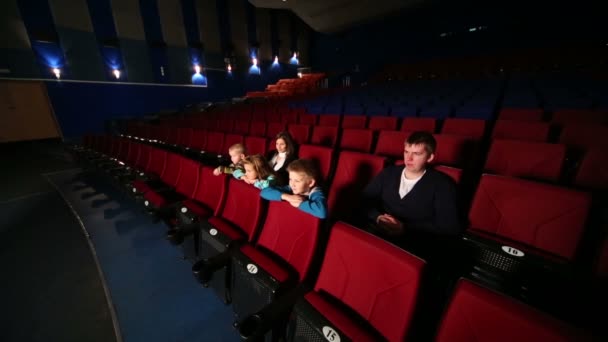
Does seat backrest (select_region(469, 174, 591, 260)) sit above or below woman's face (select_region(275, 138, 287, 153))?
below

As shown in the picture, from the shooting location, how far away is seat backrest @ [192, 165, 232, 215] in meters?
1.21

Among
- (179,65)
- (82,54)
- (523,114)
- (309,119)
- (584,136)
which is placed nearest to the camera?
(584,136)

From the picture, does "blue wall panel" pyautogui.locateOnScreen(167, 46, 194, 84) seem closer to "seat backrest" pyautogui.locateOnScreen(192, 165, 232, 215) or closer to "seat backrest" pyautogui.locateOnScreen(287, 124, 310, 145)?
"seat backrest" pyautogui.locateOnScreen(287, 124, 310, 145)

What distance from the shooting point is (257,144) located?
1.97 meters

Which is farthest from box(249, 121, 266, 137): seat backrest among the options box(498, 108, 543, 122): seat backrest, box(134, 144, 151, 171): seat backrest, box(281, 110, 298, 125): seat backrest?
box(498, 108, 543, 122): seat backrest

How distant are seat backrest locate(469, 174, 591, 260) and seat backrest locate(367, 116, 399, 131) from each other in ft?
3.99

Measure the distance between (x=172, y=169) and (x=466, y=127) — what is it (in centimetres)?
220


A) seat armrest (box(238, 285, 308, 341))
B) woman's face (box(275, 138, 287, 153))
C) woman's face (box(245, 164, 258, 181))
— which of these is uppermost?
woman's face (box(275, 138, 287, 153))

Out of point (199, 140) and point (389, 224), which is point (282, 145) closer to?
point (389, 224)

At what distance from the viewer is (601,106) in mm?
1823

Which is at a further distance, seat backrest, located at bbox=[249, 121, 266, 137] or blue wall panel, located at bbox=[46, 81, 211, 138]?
blue wall panel, located at bbox=[46, 81, 211, 138]

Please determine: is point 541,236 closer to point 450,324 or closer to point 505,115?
point 450,324

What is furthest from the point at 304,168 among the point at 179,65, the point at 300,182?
the point at 179,65

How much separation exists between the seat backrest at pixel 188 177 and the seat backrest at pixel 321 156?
27.8 inches
